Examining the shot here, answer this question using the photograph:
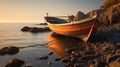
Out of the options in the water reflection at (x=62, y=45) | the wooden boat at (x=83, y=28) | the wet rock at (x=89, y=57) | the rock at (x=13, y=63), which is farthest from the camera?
the wooden boat at (x=83, y=28)

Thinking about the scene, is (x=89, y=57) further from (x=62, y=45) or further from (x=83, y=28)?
(x=62, y=45)

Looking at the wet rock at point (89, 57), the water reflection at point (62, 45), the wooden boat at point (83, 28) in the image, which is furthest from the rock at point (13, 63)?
the wooden boat at point (83, 28)

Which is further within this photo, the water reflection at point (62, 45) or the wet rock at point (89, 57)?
the water reflection at point (62, 45)

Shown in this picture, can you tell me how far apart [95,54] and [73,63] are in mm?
2733

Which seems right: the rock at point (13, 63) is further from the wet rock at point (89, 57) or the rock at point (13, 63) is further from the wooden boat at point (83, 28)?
the wooden boat at point (83, 28)

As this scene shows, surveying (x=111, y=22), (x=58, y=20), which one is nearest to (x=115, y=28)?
(x=111, y=22)

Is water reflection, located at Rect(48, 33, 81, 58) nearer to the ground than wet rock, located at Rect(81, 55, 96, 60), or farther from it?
nearer to the ground

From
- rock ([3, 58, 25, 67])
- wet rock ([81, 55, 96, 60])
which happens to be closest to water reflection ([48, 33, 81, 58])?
wet rock ([81, 55, 96, 60])

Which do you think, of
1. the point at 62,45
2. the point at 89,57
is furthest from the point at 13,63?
the point at 62,45

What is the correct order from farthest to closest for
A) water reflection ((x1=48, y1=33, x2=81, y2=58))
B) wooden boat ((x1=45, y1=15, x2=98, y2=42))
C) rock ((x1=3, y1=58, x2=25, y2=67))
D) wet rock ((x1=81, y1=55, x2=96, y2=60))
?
wooden boat ((x1=45, y1=15, x2=98, y2=42))
water reflection ((x1=48, y1=33, x2=81, y2=58))
wet rock ((x1=81, y1=55, x2=96, y2=60))
rock ((x1=3, y1=58, x2=25, y2=67))

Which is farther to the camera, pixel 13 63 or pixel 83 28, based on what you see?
pixel 83 28

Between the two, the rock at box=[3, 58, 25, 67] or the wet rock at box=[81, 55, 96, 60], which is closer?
the rock at box=[3, 58, 25, 67]

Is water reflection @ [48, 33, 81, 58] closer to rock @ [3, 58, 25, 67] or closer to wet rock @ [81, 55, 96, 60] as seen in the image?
wet rock @ [81, 55, 96, 60]

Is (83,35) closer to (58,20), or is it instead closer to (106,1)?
(58,20)
